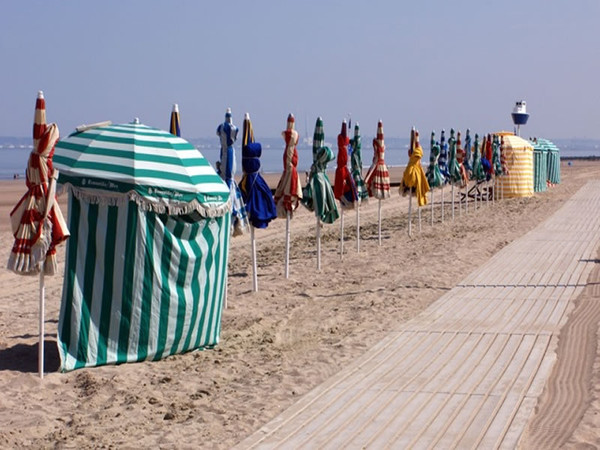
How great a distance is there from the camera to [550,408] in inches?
251

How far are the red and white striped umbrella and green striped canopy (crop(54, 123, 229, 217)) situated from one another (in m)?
0.46

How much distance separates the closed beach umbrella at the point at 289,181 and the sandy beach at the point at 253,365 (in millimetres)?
993

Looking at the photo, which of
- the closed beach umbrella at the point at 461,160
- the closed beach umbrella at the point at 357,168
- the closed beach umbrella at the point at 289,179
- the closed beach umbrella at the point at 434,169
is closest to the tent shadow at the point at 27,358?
the closed beach umbrella at the point at 289,179

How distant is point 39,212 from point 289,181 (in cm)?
563

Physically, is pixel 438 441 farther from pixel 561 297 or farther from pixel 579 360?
pixel 561 297

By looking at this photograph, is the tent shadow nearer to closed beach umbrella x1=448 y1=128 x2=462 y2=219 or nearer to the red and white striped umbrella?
the red and white striped umbrella

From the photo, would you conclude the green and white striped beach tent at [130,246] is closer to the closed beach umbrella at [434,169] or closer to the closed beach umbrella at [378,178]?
the closed beach umbrella at [378,178]

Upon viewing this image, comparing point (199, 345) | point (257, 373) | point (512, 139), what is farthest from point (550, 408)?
point (512, 139)

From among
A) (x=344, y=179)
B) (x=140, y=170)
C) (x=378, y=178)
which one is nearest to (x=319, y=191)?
(x=344, y=179)

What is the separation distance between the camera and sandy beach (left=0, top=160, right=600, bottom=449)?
6020 mm

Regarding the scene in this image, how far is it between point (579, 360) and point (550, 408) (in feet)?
5.02

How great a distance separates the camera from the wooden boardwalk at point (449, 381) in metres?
5.79

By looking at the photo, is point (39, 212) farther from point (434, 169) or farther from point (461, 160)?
point (461, 160)

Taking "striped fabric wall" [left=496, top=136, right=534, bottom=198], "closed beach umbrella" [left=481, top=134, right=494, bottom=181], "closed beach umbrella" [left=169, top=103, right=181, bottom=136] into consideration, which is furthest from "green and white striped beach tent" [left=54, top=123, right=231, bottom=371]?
"striped fabric wall" [left=496, top=136, right=534, bottom=198]
